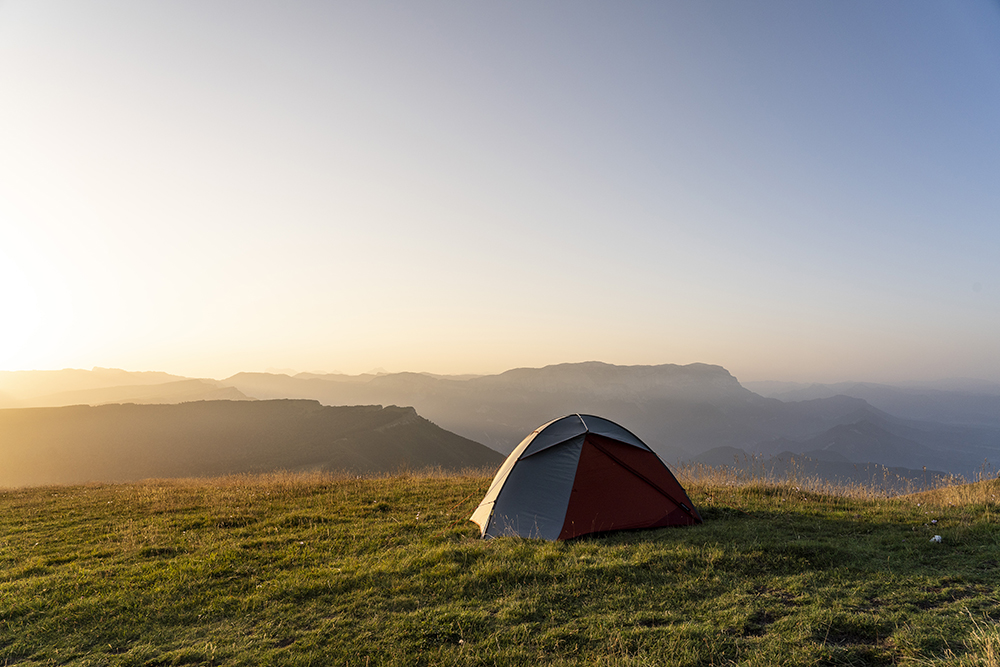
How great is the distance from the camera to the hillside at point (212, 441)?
74000mm

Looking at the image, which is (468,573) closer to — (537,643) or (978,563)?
(537,643)

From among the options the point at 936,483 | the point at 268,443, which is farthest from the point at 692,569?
the point at 268,443

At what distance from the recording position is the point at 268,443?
87.2 meters

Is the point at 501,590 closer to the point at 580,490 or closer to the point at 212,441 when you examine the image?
the point at 580,490

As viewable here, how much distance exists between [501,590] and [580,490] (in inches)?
143

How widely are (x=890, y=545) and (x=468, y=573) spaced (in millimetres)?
7551

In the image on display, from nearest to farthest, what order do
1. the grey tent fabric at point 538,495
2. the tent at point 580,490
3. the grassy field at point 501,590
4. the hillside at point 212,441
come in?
Result: the grassy field at point 501,590
the grey tent fabric at point 538,495
the tent at point 580,490
the hillside at point 212,441

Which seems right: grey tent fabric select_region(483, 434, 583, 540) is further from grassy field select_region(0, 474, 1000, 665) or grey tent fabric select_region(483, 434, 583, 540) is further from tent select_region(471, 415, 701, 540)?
grassy field select_region(0, 474, 1000, 665)

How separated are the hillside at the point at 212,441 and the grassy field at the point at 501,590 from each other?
5857 cm

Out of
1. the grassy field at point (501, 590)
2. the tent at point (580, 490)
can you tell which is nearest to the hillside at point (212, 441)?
the tent at point (580, 490)

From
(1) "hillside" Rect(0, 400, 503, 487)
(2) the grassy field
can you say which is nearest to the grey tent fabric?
(2) the grassy field

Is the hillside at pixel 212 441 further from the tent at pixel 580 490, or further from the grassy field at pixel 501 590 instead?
the grassy field at pixel 501 590

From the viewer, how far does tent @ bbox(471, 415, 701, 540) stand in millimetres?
9211

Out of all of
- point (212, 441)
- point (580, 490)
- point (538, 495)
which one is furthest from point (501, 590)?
point (212, 441)
